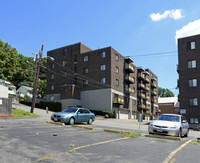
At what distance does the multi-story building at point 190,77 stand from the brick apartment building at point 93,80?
1323cm

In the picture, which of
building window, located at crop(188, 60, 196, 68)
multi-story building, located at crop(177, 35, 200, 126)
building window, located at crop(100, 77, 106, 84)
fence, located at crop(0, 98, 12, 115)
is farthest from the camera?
building window, located at crop(100, 77, 106, 84)

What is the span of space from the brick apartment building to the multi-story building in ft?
43.4

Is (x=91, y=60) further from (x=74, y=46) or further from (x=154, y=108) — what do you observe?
(x=154, y=108)

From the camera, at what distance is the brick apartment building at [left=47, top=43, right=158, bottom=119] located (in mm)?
44875

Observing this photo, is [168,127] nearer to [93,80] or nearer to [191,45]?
[191,45]

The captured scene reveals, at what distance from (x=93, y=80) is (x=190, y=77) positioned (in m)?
19.0

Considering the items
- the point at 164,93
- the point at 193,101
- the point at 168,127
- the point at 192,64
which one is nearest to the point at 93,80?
the point at 192,64

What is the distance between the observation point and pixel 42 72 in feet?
270

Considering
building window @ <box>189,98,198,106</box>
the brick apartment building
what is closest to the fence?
the brick apartment building

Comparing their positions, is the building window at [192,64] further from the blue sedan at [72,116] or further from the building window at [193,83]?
the blue sedan at [72,116]

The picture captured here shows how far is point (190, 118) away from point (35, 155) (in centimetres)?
3334

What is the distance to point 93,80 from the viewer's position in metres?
46.4

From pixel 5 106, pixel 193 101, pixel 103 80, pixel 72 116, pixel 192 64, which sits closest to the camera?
pixel 72 116

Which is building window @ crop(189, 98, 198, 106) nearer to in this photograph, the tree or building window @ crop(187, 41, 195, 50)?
building window @ crop(187, 41, 195, 50)
